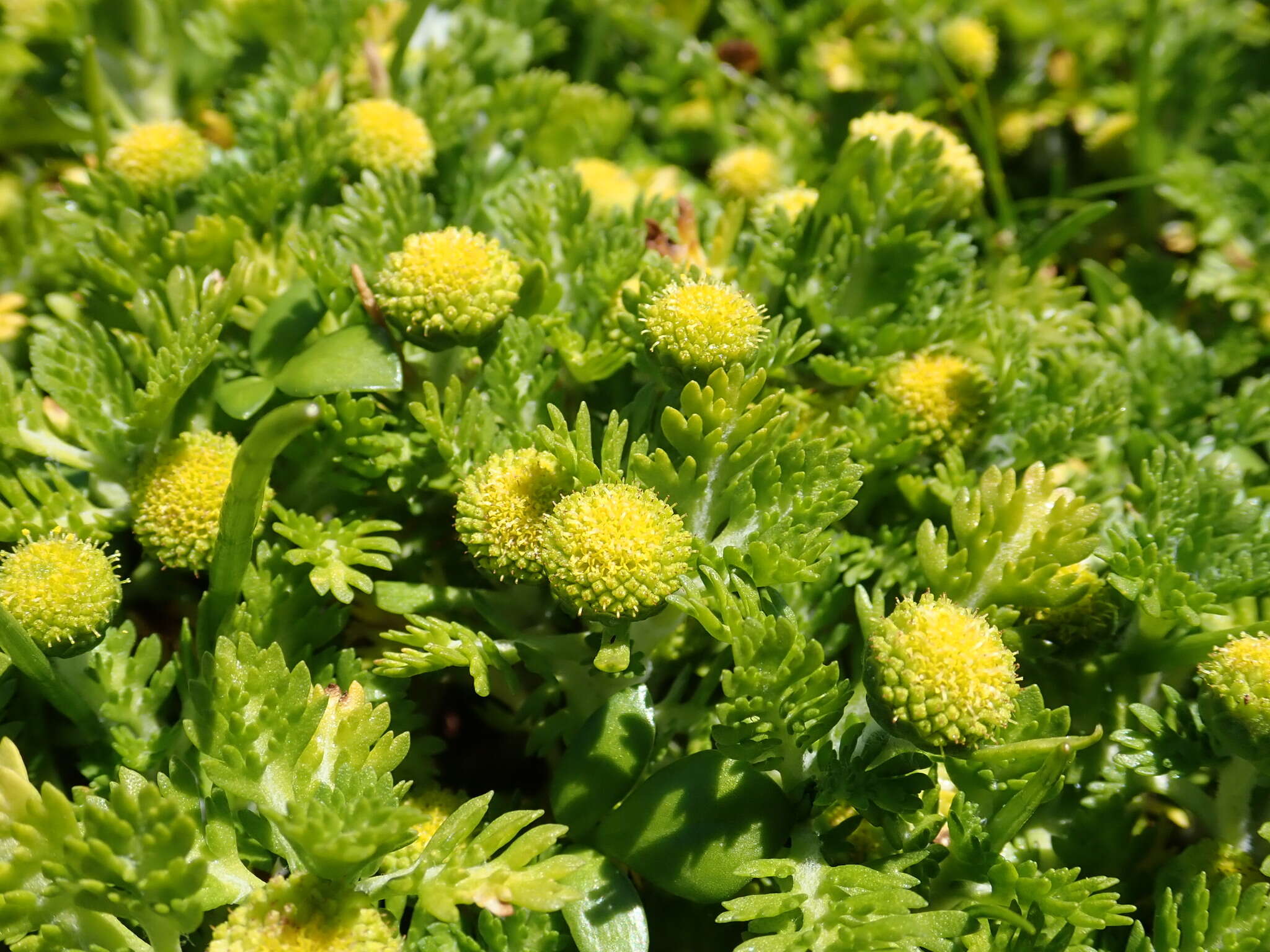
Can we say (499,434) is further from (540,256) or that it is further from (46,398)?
(46,398)

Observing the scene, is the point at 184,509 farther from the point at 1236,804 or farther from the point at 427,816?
the point at 1236,804

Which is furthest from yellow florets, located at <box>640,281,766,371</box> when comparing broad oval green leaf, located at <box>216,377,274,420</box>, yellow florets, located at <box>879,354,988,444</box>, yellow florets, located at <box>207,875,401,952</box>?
yellow florets, located at <box>207,875,401,952</box>

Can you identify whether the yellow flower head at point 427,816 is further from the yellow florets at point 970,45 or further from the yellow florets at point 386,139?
the yellow florets at point 970,45

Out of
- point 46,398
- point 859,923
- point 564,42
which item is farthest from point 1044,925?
point 564,42

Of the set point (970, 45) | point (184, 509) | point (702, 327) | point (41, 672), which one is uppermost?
point (970, 45)

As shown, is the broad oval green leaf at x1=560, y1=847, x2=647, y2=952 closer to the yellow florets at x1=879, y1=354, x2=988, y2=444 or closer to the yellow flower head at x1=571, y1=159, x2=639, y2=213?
the yellow florets at x1=879, y1=354, x2=988, y2=444

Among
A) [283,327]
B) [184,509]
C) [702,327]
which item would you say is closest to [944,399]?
[702,327]

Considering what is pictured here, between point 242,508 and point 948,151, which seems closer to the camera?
point 242,508

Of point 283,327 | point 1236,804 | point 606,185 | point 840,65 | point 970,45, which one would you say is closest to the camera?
point 1236,804

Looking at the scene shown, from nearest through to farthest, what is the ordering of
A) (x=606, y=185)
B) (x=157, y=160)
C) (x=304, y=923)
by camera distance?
(x=304, y=923), (x=157, y=160), (x=606, y=185)
